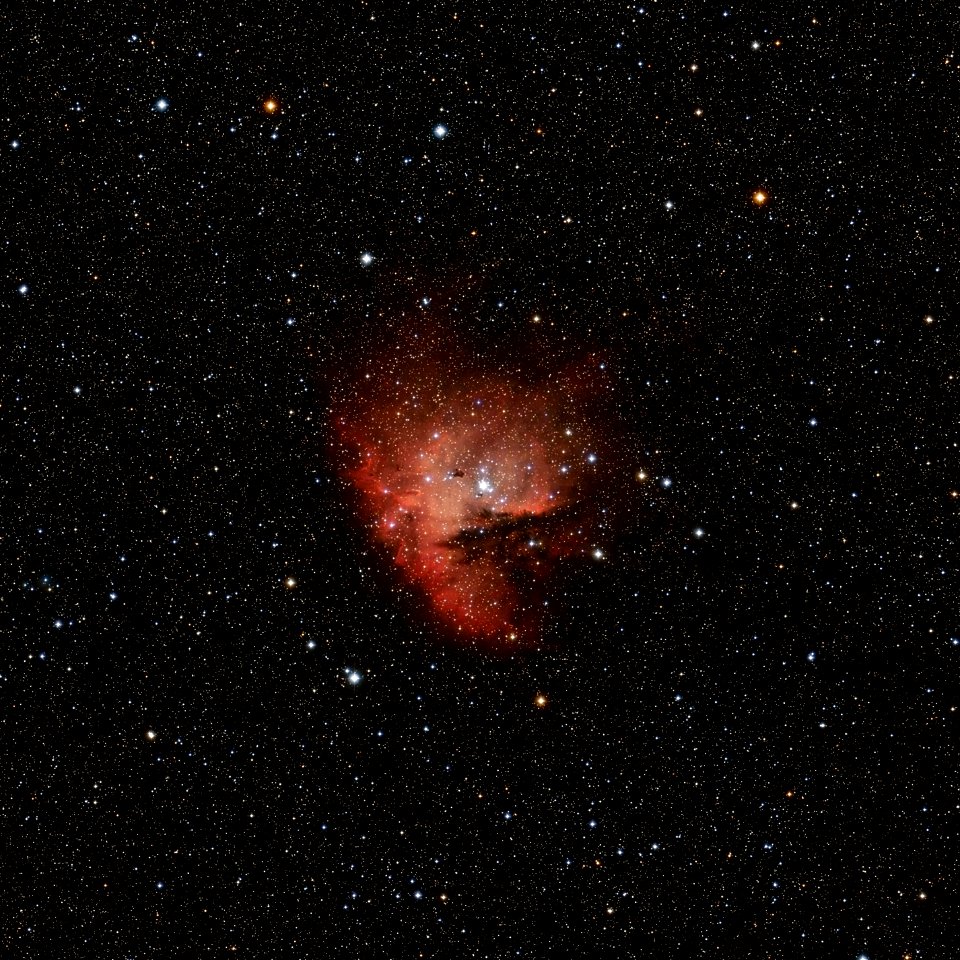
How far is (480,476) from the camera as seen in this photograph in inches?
62.0

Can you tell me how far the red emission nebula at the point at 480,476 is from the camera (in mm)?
1516

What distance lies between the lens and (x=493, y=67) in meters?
1.38

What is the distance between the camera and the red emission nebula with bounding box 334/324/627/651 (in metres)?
1.52

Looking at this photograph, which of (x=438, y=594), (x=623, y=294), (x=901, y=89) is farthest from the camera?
(x=438, y=594)

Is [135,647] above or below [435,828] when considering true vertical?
above

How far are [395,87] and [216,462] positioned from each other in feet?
3.27

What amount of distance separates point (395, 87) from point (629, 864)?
6.74 feet

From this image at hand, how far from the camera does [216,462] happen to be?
149 centimetres

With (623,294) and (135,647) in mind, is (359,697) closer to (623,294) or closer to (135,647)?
(135,647)

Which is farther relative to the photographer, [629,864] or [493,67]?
[629,864]

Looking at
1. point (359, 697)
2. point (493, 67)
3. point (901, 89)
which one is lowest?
point (359, 697)

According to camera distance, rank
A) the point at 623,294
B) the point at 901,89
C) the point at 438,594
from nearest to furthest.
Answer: the point at 901,89 → the point at 623,294 → the point at 438,594

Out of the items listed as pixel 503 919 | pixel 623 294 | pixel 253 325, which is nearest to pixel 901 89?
pixel 623 294

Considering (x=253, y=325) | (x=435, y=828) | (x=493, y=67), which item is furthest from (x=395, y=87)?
(x=435, y=828)
